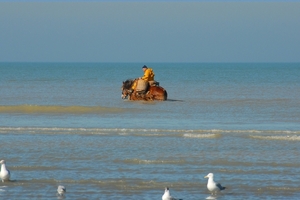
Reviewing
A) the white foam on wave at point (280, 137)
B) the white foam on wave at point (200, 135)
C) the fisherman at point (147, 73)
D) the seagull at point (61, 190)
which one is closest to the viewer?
the seagull at point (61, 190)

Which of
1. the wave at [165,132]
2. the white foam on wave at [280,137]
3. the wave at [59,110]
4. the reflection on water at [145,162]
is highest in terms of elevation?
the wave at [59,110]

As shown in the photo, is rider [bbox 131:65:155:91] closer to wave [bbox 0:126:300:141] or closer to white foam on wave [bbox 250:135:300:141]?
wave [bbox 0:126:300:141]

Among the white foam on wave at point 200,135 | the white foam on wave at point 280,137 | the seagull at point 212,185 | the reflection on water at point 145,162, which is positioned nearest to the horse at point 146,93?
the reflection on water at point 145,162

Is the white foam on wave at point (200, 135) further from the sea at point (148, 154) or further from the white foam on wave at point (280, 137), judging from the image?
the white foam on wave at point (280, 137)

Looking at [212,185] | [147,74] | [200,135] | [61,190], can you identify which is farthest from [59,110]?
[212,185]

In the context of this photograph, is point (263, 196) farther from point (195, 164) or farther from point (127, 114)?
point (127, 114)

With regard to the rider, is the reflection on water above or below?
below

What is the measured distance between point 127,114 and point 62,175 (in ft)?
40.8

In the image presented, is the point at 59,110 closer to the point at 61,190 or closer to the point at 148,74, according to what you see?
the point at 148,74

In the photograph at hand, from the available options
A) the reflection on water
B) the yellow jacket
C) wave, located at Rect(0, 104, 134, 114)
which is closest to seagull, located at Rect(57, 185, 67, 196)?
the reflection on water

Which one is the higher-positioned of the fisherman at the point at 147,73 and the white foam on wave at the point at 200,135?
the fisherman at the point at 147,73

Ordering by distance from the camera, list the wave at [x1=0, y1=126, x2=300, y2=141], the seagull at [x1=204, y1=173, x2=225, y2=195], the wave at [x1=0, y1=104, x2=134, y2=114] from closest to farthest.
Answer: the seagull at [x1=204, y1=173, x2=225, y2=195] → the wave at [x1=0, y1=126, x2=300, y2=141] → the wave at [x1=0, y1=104, x2=134, y2=114]

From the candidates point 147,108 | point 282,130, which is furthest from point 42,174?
point 147,108

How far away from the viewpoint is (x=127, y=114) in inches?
1016
